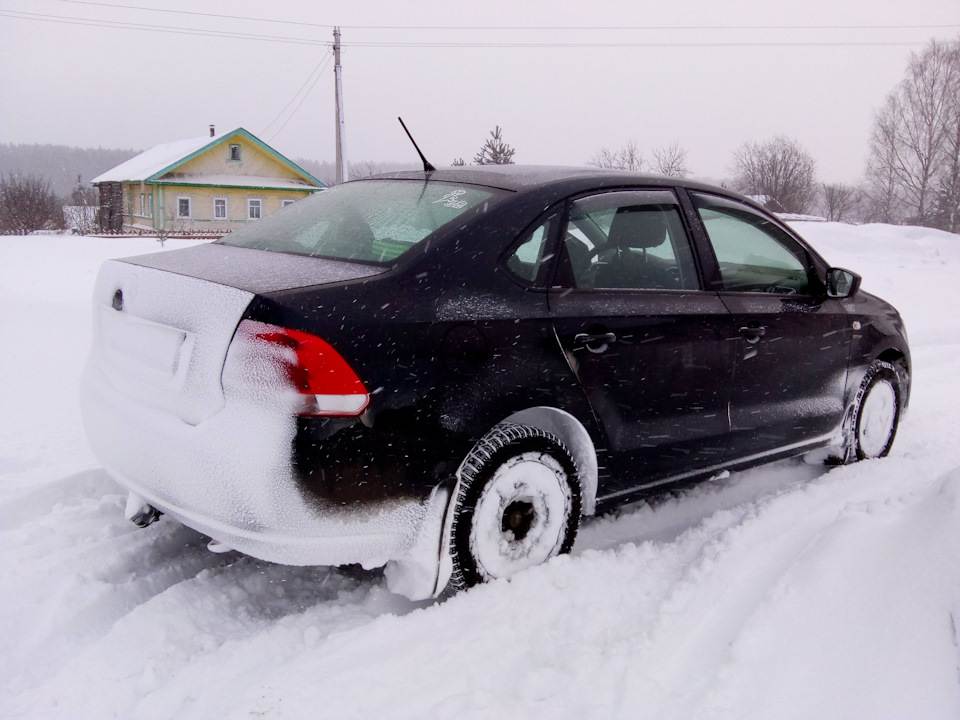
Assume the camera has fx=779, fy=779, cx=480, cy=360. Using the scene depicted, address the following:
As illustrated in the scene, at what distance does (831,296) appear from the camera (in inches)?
164

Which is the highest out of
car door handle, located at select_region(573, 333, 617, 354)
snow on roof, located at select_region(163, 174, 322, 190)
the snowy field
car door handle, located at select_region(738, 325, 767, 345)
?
snow on roof, located at select_region(163, 174, 322, 190)

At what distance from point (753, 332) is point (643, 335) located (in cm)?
78

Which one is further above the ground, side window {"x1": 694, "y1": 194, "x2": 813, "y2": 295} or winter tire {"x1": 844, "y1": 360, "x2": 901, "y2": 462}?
side window {"x1": 694, "y1": 194, "x2": 813, "y2": 295}

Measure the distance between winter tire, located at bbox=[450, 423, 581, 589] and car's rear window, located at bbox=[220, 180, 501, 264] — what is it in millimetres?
817

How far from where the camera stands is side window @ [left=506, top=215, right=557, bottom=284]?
9.67 feet

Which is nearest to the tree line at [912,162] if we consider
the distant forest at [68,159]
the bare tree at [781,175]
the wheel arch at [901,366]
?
the bare tree at [781,175]

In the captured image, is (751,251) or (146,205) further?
(146,205)

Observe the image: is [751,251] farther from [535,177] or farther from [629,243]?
[535,177]

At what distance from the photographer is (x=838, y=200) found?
217 feet

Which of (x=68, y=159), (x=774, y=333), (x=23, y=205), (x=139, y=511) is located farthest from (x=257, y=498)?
(x=68, y=159)

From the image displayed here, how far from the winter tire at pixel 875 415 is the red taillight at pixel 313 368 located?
3352 mm

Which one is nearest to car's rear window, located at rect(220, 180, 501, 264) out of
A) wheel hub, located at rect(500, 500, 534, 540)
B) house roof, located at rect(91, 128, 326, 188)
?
wheel hub, located at rect(500, 500, 534, 540)

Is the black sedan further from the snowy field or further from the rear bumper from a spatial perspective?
the snowy field

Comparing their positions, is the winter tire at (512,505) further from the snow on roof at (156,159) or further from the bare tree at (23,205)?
the snow on roof at (156,159)
